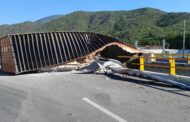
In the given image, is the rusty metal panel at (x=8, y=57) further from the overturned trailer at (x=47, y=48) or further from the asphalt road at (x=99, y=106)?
the asphalt road at (x=99, y=106)

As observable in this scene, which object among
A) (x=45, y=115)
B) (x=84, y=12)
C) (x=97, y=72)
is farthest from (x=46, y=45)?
(x=84, y=12)

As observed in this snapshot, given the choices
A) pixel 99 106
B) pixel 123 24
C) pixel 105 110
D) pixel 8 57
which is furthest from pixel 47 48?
pixel 123 24

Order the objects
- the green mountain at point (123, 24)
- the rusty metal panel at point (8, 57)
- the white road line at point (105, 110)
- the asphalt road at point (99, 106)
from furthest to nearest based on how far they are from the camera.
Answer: the green mountain at point (123, 24), the rusty metal panel at point (8, 57), the asphalt road at point (99, 106), the white road line at point (105, 110)

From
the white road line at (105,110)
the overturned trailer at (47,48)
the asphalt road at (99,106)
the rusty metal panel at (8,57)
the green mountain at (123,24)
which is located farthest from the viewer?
the green mountain at (123,24)

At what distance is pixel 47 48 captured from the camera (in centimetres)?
2242

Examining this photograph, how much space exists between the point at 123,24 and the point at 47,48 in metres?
128

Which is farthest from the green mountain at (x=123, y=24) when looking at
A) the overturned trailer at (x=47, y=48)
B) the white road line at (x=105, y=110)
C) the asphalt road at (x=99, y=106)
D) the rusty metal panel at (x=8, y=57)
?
the white road line at (x=105, y=110)

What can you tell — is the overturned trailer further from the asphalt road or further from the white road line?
the white road line

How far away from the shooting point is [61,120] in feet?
22.5

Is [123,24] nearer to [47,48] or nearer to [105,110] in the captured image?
[47,48]

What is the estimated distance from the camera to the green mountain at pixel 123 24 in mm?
123688

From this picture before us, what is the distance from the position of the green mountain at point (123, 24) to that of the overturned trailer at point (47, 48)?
85.0m

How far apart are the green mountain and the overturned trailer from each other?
279 feet

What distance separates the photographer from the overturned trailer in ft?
69.8
